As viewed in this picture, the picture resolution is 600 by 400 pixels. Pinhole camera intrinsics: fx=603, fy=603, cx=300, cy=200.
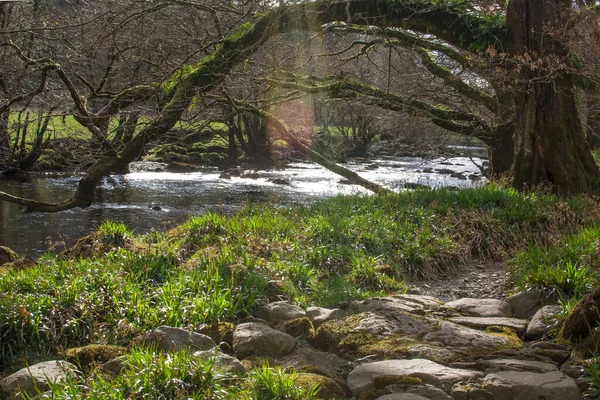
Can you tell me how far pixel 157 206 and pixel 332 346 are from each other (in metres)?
12.2

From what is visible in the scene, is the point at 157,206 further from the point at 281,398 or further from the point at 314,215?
the point at 281,398

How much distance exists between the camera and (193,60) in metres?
12.4

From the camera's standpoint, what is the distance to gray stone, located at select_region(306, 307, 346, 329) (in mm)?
5121

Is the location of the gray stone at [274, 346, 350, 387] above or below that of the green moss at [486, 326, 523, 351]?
below

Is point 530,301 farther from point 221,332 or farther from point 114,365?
point 114,365

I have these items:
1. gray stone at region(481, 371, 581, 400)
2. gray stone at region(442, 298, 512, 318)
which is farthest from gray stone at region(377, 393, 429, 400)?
gray stone at region(442, 298, 512, 318)

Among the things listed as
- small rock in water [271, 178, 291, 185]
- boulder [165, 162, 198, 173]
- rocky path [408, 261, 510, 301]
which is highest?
boulder [165, 162, 198, 173]

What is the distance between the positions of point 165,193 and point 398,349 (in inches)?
605

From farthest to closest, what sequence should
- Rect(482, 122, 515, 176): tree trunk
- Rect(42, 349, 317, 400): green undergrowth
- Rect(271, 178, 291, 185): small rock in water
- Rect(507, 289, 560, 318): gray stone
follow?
Rect(271, 178, 291, 185): small rock in water, Rect(482, 122, 515, 176): tree trunk, Rect(507, 289, 560, 318): gray stone, Rect(42, 349, 317, 400): green undergrowth

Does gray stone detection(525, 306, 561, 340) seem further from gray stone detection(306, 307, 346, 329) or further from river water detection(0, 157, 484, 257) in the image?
river water detection(0, 157, 484, 257)

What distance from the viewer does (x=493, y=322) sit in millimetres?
4965

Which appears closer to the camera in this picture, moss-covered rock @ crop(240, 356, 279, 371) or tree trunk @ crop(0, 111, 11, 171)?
moss-covered rock @ crop(240, 356, 279, 371)

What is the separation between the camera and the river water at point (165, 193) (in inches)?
512

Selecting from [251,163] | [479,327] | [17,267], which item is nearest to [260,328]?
[479,327]
